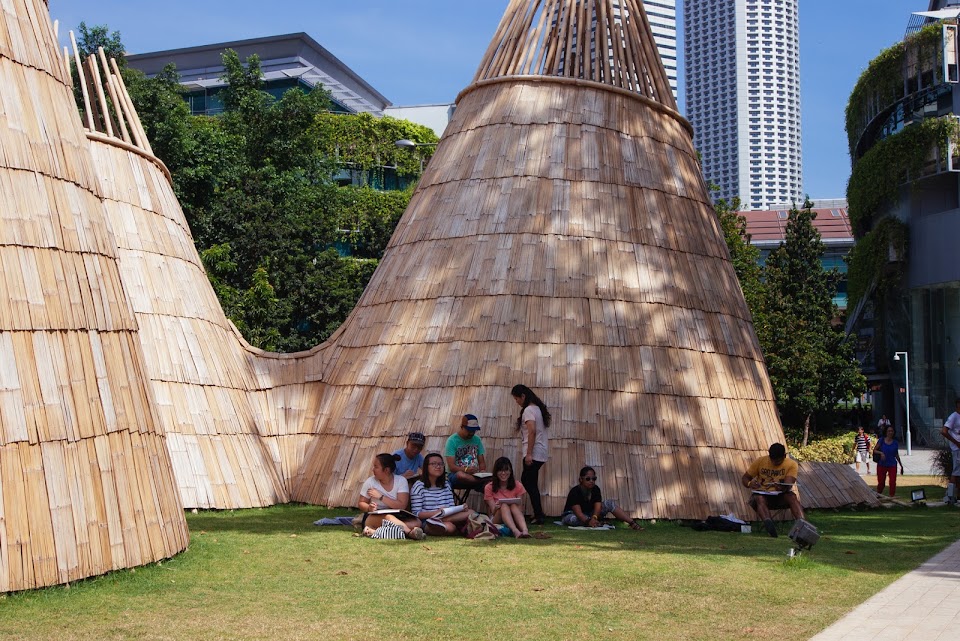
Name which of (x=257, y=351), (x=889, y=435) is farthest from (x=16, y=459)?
(x=889, y=435)

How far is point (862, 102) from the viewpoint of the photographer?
1809 inches

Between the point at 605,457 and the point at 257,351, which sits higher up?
the point at 257,351

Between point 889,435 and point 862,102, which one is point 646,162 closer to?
point 889,435

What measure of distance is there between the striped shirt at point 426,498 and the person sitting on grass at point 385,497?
0.08 meters

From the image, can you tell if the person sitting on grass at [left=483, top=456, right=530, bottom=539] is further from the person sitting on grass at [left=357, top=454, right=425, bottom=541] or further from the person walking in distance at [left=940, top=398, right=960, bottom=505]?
the person walking in distance at [left=940, top=398, right=960, bottom=505]

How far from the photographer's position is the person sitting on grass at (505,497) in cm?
1112

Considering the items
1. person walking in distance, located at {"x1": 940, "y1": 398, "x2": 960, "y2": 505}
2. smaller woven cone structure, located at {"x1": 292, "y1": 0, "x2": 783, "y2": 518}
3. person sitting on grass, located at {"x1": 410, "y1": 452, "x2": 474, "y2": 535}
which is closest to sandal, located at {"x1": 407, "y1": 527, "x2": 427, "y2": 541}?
person sitting on grass, located at {"x1": 410, "y1": 452, "x2": 474, "y2": 535}

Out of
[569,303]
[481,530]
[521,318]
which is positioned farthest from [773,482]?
[521,318]

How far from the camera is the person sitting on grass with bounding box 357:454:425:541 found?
35.7 feet

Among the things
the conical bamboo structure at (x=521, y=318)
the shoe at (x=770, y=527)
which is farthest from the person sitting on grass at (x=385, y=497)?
the shoe at (x=770, y=527)

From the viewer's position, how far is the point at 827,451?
107 ft

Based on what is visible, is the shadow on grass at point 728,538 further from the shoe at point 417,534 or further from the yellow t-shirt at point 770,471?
the yellow t-shirt at point 770,471

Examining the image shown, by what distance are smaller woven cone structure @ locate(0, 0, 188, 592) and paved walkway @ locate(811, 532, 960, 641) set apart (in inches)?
206

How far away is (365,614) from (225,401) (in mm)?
7920
